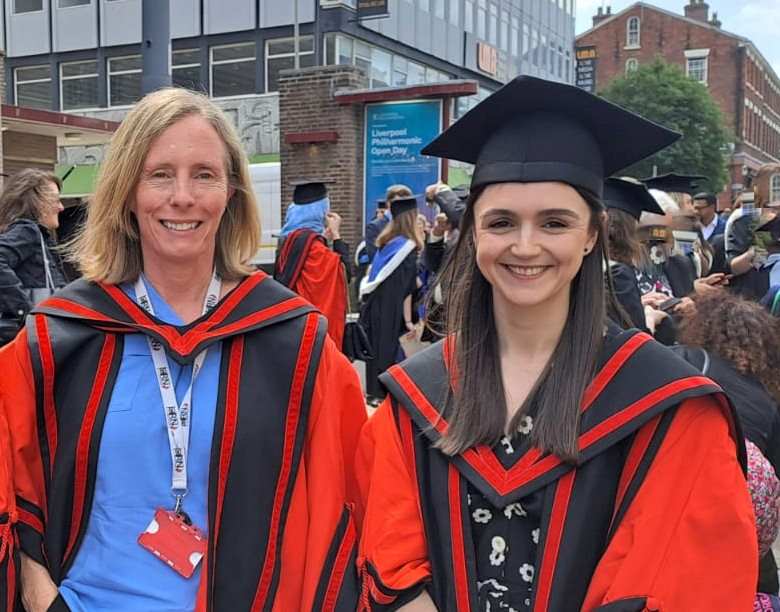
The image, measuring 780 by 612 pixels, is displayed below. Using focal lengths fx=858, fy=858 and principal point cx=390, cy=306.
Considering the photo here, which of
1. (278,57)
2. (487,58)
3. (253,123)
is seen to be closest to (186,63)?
(278,57)

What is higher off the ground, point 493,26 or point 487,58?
point 493,26

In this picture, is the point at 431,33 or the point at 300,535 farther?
the point at 431,33

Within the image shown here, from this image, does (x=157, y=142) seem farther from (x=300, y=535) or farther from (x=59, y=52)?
(x=59, y=52)

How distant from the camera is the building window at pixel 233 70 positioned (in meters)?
26.6

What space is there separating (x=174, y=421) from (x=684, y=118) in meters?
40.3

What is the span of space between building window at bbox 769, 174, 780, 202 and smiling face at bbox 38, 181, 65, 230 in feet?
14.5

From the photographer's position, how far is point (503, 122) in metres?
1.86

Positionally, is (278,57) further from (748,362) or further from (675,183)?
(748,362)

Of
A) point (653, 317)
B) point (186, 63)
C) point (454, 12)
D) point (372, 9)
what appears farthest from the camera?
point (454, 12)

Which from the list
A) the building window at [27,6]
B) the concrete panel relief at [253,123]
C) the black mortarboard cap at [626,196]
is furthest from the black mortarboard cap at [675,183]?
the building window at [27,6]

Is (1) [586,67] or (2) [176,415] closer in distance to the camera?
(2) [176,415]

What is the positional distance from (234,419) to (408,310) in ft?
19.7

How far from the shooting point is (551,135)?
5.89 ft

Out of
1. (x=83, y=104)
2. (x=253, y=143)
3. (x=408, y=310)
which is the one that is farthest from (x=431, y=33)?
(x=408, y=310)
